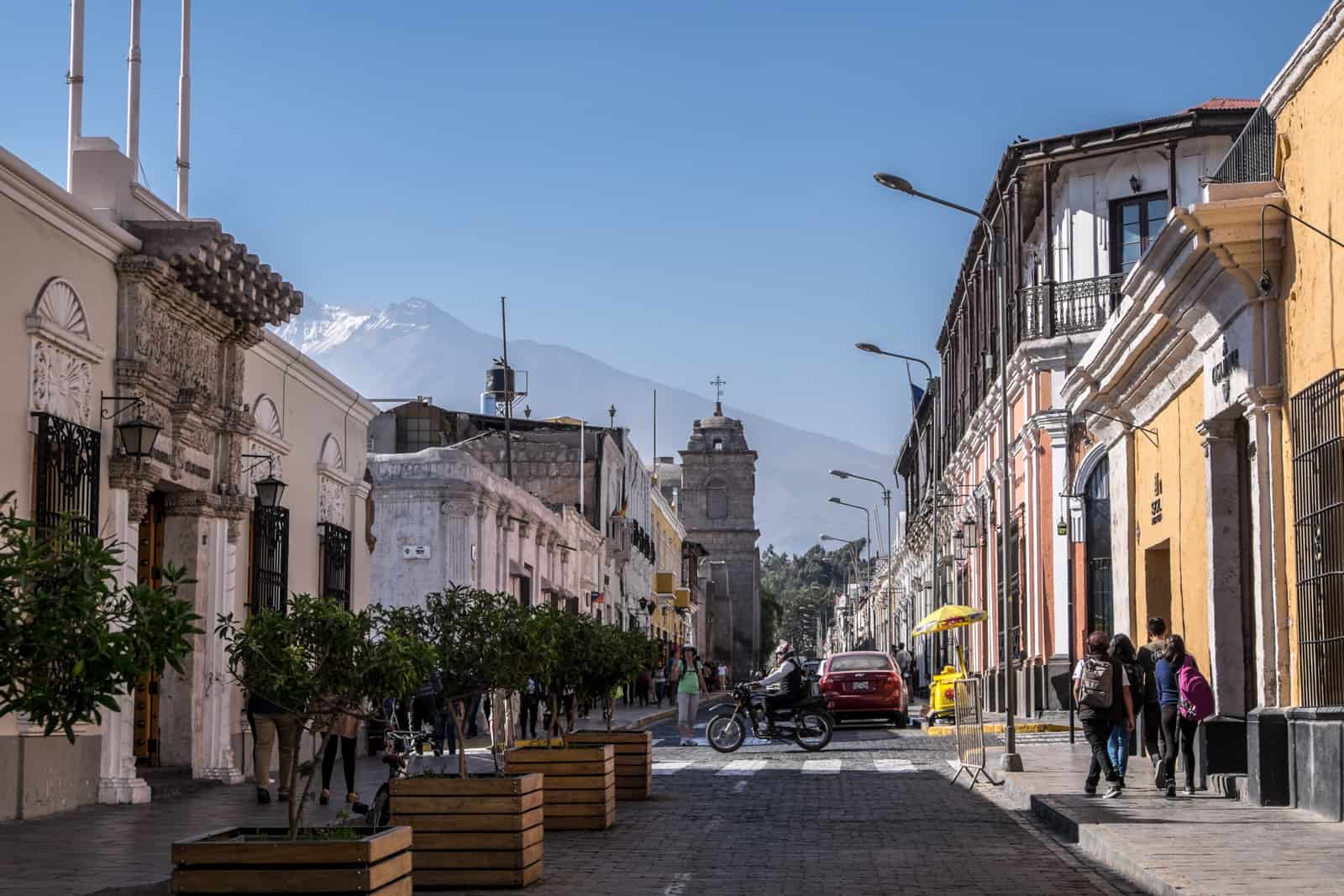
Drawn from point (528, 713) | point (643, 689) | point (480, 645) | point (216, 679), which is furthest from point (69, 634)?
point (643, 689)

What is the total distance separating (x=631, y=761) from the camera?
17969mm

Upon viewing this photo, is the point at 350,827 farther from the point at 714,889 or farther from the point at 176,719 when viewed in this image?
the point at 176,719

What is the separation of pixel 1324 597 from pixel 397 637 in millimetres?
8074

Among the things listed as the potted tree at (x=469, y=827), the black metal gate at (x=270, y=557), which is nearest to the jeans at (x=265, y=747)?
the black metal gate at (x=270, y=557)

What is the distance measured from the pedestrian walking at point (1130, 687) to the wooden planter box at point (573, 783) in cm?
509

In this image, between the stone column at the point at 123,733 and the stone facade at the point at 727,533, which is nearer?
the stone column at the point at 123,733

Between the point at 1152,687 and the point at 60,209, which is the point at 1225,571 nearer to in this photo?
the point at 1152,687

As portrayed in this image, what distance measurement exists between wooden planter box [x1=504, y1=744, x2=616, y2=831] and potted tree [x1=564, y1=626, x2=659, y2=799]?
127cm

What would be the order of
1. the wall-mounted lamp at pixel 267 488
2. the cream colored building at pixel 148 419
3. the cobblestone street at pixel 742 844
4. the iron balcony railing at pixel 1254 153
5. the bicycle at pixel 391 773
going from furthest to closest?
the wall-mounted lamp at pixel 267 488 → the iron balcony railing at pixel 1254 153 → the cream colored building at pixel 148 419 → the bicycle at pixel 391 773 → the cobblestone street at pixel 742 844

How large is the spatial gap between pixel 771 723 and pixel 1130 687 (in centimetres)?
1069

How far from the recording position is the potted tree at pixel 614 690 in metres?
18.0

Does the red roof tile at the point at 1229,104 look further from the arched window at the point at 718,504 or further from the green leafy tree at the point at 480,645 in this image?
the arched window at the point at 718,504

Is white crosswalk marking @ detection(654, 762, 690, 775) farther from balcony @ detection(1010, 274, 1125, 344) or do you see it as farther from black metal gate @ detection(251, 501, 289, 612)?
balcony @ detection(1010, 274, 1125, 344)

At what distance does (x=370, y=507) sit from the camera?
27.5 meters
